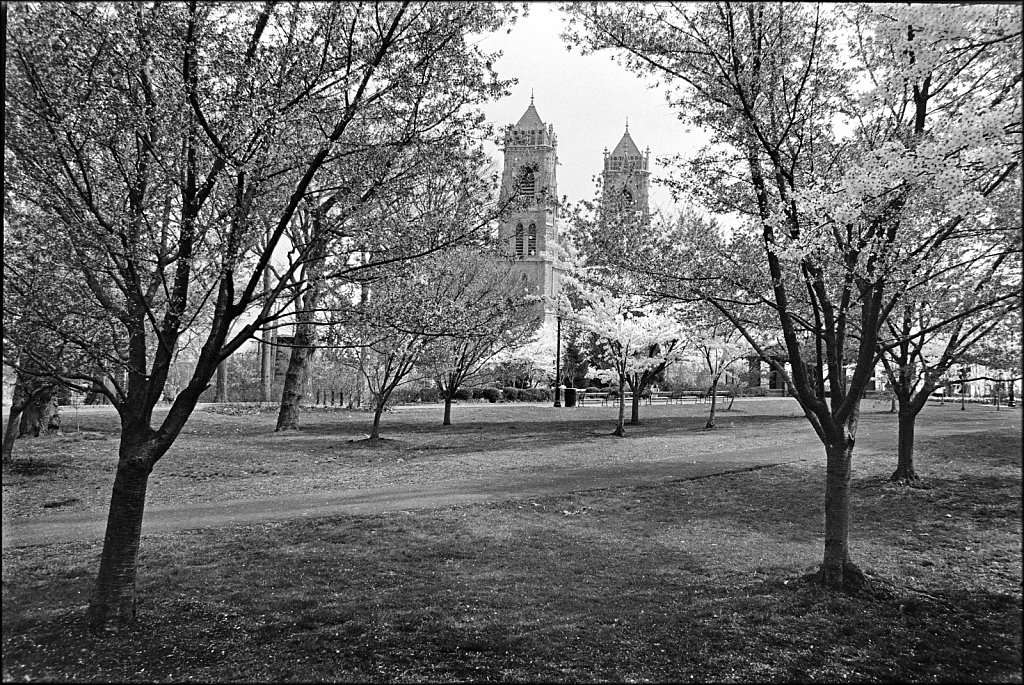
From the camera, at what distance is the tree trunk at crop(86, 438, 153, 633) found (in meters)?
4.31

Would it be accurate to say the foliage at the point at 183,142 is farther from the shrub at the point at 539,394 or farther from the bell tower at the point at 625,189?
the shrub at the point at 539,394

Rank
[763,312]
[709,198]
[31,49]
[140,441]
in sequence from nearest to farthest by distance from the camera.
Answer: [31,49] → [140,441] → [709,198] → [763,312]

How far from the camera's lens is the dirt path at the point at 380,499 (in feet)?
22.9

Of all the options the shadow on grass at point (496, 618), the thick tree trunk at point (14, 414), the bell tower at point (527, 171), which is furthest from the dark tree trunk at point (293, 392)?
the bell tower at point (527, 171)

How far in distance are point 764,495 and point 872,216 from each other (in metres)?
5.86

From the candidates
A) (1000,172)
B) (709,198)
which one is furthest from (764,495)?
(1000,172)

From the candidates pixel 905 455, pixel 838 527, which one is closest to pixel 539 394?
pixel 905 455

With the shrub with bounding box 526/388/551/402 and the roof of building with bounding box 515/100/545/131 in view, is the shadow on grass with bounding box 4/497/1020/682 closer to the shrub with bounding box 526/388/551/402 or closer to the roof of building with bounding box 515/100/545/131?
the roof of building with bounding box 515/100/545/131

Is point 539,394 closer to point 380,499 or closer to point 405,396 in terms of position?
point 405,396

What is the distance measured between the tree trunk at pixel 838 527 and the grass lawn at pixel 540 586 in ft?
0.60

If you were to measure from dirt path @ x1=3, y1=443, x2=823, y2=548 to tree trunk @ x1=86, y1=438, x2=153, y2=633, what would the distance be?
2.62 metres

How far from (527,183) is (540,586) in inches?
120

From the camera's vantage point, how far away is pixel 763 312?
6770 millimetres

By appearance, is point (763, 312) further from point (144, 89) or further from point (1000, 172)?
point (144, 89)
